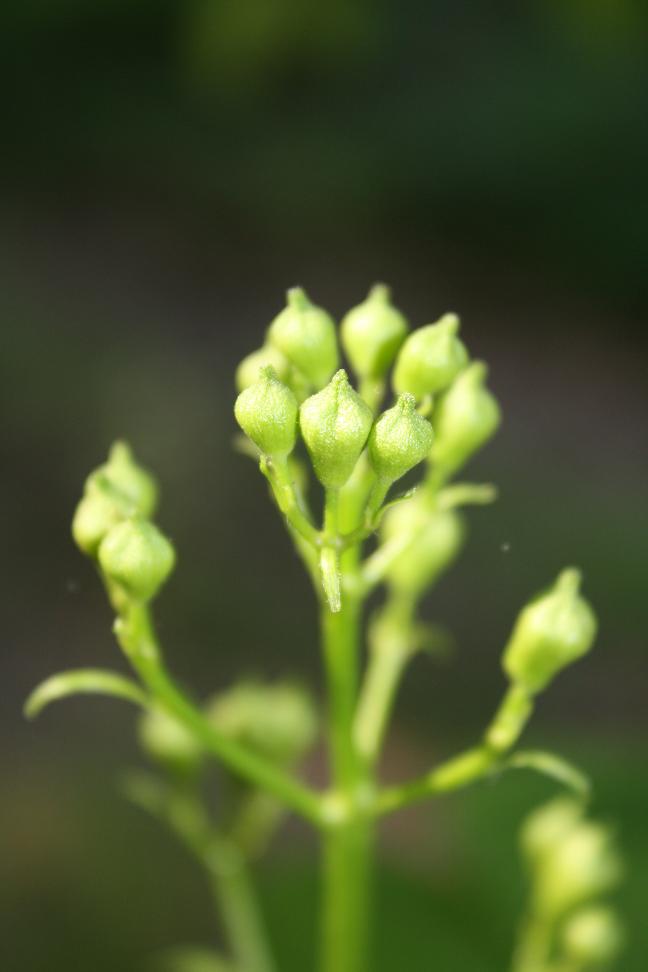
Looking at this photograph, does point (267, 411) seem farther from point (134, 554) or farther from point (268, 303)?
point (268, 303)

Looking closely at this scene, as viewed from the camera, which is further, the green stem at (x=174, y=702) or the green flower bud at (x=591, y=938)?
the green flower bud at (x=591, y=938)

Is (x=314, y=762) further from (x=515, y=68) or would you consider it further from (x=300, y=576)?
(x=515, y=68)

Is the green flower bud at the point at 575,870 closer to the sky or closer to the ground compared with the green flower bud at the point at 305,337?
closer to the ground

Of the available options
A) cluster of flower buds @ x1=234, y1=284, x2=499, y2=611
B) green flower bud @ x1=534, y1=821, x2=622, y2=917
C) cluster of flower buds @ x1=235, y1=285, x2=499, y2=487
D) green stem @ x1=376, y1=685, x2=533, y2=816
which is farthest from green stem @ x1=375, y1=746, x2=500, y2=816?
green flower bud @ x1=534, y1=821, x2=622, y2=917

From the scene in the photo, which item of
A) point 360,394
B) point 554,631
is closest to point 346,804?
point 554,631

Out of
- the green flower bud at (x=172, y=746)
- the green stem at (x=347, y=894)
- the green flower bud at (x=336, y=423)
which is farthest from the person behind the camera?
the green flower bud at (x=172, y=746)

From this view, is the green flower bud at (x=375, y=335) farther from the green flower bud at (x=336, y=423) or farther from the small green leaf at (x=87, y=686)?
the small green leaf at (x=87, y=686)

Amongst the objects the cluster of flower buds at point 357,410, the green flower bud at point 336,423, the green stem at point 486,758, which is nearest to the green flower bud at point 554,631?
the green stem at point 486,758

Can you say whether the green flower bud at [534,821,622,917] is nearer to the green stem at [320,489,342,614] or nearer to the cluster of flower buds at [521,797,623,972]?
the cluster of flower buds at [521,797,623,972]
